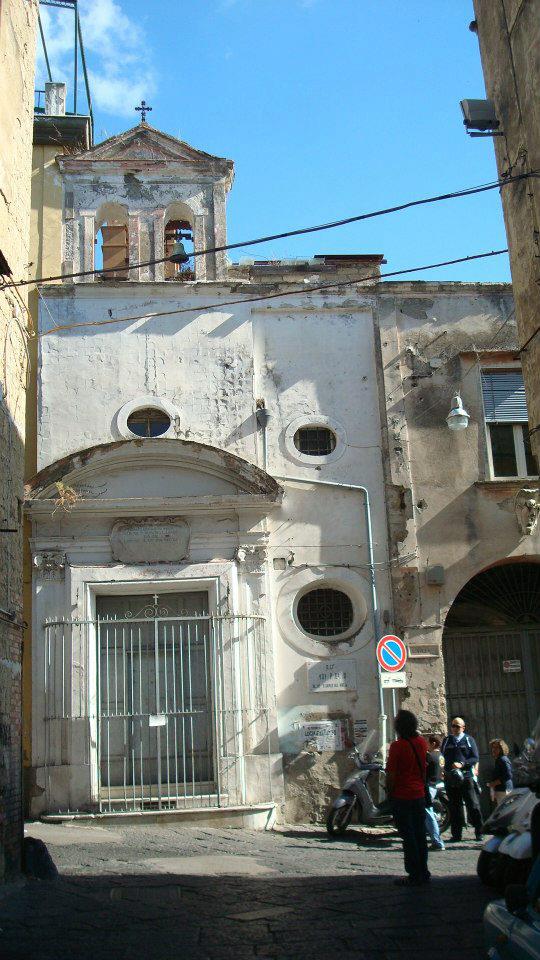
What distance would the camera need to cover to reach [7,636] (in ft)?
31.3

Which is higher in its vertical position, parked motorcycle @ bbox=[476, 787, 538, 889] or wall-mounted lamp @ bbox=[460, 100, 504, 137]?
wall-mounted lamp @ bbox=[460, 100, 504, 137]

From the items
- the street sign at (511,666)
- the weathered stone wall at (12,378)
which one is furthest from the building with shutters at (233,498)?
the weathered stone wall at (12,378)

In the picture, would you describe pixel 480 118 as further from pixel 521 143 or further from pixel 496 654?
pixel 496 654

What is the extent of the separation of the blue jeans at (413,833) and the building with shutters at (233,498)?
5.12 metres

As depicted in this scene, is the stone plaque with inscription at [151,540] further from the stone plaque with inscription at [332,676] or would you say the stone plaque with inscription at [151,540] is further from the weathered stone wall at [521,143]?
the weathered stone wall at [521,143]

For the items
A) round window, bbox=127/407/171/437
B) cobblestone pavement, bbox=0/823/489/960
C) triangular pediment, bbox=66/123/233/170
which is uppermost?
triangular pediment, bbox=66/123/233/170

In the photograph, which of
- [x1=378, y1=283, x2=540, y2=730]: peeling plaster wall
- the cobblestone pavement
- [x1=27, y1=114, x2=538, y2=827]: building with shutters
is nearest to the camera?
the cobblestone pavement

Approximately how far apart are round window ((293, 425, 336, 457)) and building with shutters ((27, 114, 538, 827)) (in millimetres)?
52

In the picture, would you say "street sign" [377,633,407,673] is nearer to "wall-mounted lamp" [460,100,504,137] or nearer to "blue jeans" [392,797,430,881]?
"blue jeans" [392,797,430,881]

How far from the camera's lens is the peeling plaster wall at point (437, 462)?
14.3 m

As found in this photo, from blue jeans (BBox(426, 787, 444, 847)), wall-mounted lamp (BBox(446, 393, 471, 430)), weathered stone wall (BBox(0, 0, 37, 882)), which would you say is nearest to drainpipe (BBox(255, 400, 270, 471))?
wall-mounted lamp (BBox(446, 393, 471, 430))

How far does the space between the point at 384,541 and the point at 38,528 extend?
5.02 meters

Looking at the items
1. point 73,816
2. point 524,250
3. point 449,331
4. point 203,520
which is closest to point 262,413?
point 203,520

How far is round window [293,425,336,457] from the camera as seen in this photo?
15.0 metres
